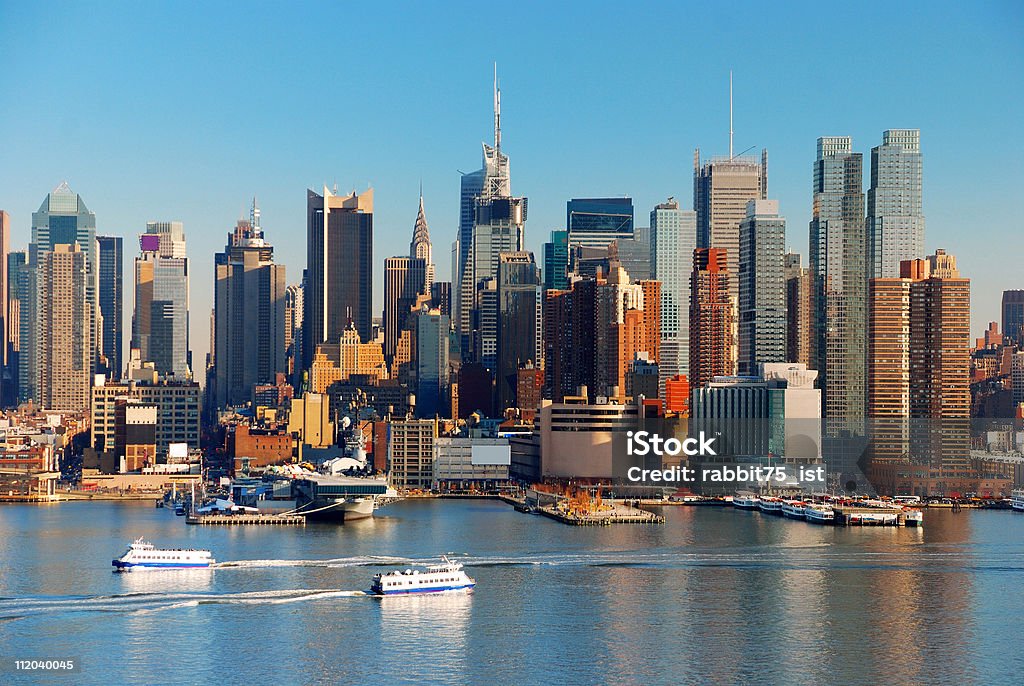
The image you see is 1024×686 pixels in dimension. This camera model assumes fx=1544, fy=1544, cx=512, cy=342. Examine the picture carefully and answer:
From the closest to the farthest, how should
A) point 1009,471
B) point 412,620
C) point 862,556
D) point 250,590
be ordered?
point 412,620 → point 250,590 → point 862,556 → point 1009,471

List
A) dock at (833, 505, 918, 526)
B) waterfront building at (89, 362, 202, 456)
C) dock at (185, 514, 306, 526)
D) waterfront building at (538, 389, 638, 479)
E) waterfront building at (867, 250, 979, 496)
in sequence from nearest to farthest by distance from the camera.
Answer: dock at (185, 514, 306, 526) < dock at (833, 505, 918, 526) < waterfront building at (538, 389, 638, 479) < waterfront building at (89, 362, 202, 456) < waterfront building at (867, 250, 979, 496)

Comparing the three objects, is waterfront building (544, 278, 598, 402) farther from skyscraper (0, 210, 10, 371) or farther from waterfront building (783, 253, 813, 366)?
skyscraper (0, 210, 10, 371)

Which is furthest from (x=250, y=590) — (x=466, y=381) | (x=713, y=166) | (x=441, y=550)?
(x=713, y=166)

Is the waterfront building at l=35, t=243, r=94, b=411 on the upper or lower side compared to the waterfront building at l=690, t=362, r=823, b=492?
upper

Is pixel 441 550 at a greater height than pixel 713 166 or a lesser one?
lesser

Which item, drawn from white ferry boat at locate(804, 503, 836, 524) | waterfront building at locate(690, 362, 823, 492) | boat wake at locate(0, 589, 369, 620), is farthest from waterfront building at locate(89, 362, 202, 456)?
boat wake at locate(0, 589, 369, 620)

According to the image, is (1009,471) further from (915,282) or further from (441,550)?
(441,550)
